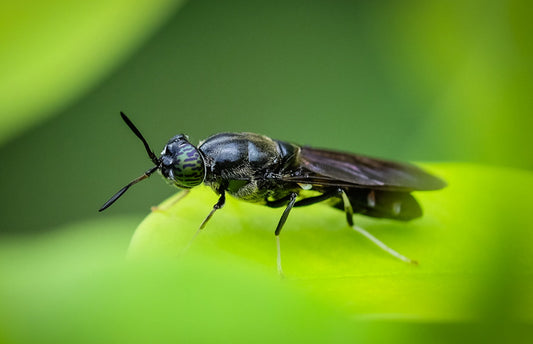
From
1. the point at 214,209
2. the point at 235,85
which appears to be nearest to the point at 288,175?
the point at 214,209

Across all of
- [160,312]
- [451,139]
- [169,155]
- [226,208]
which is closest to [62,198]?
[169,155]

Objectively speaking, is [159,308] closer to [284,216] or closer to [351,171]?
[284,216]

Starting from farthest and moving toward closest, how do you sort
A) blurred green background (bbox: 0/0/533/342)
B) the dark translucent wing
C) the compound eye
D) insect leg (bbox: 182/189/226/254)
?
the dark translucent wing
the compound eye
blurred green background (bbox: 0/0/533/342)
insect leg (bbox: 182/189/226/254)

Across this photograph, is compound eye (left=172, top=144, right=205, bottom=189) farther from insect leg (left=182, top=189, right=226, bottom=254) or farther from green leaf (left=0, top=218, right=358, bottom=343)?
green leaf (left=0, top=218, right=358, bottom=343)

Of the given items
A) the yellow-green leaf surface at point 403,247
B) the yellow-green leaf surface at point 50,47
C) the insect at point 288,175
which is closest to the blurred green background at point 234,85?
the yellow-green leaf surface at point 50,47

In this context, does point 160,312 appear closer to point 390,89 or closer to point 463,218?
point 463,218

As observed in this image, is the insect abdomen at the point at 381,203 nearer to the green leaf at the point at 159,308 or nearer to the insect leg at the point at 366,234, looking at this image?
the insect leg at the point at 366,234

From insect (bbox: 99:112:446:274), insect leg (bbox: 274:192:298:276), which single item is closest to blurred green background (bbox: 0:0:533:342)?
insect (bbox: 99:112:446:274)
